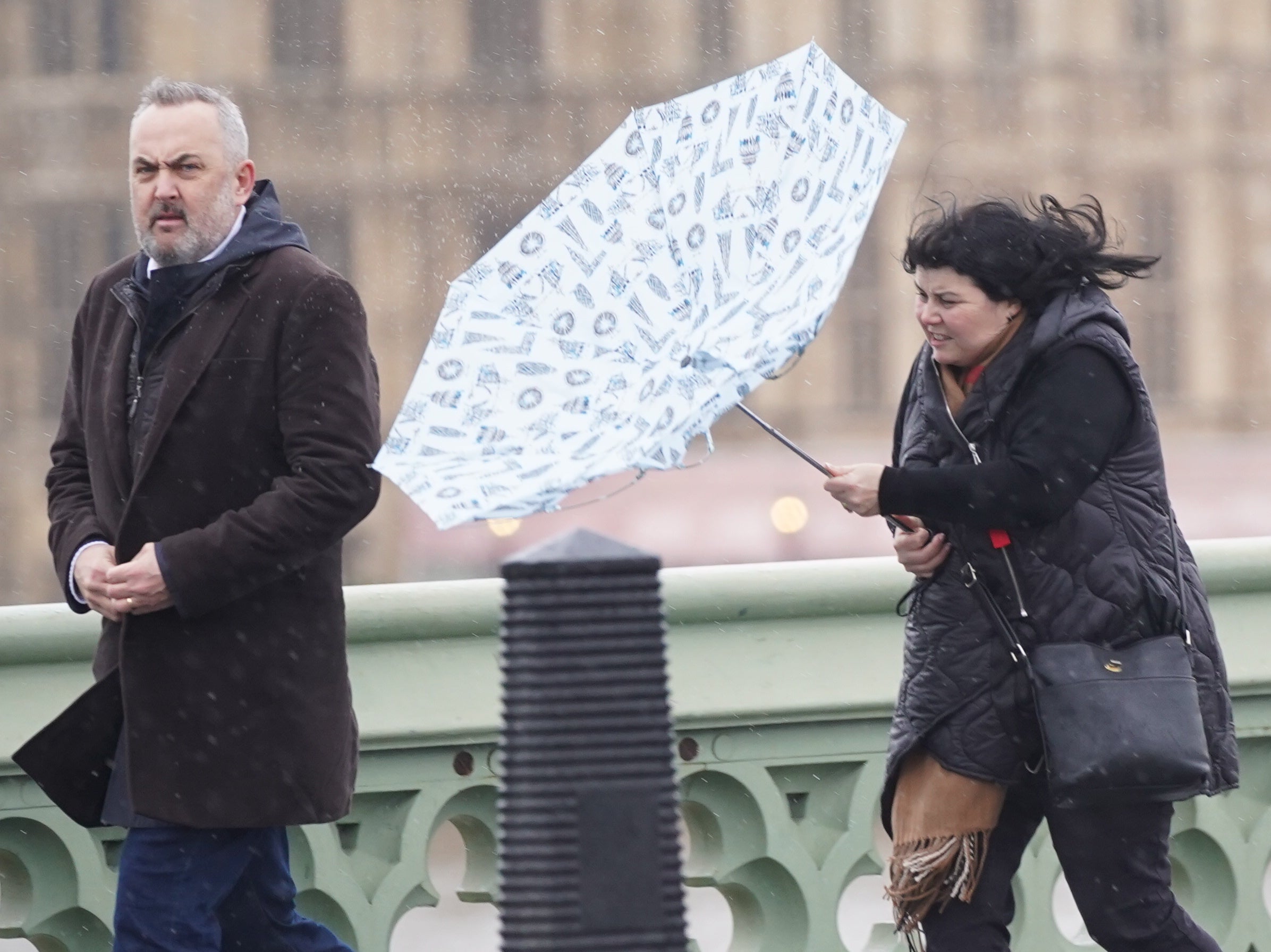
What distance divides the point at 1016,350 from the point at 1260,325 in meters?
21.1

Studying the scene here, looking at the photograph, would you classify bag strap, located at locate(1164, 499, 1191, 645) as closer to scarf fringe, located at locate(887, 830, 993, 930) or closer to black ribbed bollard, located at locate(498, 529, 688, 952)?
scarf fringe, located at locate(887, 830, 993, 930)

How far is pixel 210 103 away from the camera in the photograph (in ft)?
9.78

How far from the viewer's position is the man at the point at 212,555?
2.79 metres

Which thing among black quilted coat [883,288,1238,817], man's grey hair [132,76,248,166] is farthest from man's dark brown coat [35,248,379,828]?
black quilted coat [883,288,1238,817]

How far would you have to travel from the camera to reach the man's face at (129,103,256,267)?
2912 millimetres

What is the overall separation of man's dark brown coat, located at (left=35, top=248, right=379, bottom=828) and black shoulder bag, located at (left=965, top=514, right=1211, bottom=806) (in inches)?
37.1

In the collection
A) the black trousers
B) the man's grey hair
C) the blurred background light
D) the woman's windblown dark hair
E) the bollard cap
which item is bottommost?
the black trousers

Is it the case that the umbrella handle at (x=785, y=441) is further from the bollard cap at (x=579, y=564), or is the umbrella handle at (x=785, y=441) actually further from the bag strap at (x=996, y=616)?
the bollard cap at (x=579, y=564)

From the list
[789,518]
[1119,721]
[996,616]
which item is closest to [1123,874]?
[1119,721]

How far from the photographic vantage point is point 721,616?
338 cm

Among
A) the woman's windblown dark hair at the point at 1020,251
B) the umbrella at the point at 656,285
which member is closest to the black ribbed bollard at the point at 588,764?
the umbrella at the point at 656,285

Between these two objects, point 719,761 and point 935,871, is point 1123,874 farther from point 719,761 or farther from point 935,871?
point 719,761

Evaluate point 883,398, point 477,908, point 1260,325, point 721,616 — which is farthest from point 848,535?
point 721,616

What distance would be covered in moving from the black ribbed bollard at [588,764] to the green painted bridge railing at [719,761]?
42.5 inches
